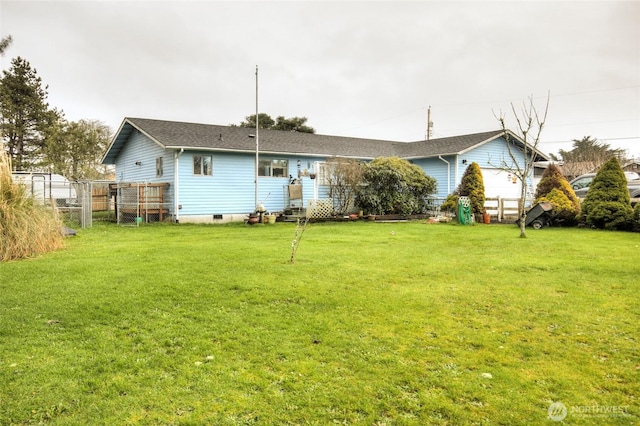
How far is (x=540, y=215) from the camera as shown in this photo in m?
13.4

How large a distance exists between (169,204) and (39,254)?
8.82 meters

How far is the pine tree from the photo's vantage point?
41.4ft

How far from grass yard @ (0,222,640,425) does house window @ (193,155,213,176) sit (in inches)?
391

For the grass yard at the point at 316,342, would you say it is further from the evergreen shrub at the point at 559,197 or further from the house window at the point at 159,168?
the house window at the point at 159,168

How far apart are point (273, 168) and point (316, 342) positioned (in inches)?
605

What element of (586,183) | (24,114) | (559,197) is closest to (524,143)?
(559,197)

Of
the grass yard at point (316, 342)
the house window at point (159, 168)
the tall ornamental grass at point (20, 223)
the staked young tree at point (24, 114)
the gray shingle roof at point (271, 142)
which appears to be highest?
the staked young tree at point (24, 114)

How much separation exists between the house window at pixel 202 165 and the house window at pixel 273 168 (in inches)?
89.1

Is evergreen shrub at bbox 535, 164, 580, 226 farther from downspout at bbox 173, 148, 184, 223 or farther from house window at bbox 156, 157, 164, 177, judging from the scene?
house window at bbox 156, 157, 164, 177

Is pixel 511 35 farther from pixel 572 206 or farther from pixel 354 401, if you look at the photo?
pixel 354 401

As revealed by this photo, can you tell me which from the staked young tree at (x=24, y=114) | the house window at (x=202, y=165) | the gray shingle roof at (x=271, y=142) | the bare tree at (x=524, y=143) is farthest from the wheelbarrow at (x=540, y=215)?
the staked young tree at (x=24, y=114)

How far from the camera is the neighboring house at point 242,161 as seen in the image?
53.9 feet

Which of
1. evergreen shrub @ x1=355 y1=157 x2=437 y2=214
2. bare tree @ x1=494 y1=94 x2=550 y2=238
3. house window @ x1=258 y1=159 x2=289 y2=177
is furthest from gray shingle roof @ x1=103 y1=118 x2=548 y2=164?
evergreen shrub @ x1=355 y1=157 x2=437 y2=214

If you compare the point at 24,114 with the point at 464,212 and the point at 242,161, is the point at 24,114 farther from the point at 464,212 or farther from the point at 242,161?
the point at 464,212
